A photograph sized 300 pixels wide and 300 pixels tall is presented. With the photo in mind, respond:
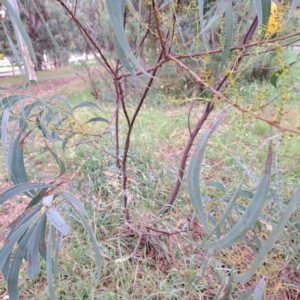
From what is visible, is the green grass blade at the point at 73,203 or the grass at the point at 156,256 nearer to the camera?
the green grass blade at the point at 73,203

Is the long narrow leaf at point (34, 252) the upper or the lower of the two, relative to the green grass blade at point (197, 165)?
lower

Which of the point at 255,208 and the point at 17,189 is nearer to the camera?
the point at 255,208

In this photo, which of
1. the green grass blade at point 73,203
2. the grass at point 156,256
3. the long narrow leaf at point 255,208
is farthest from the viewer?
the grass at point 156,256

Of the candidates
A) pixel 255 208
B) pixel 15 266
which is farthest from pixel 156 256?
pixel 255 208

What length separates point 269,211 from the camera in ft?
3.25

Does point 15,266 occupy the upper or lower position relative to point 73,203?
lower

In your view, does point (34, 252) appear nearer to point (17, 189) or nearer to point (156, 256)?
point (17, 189)

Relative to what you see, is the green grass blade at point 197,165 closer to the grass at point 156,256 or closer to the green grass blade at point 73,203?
the green grass blade at point 73,203

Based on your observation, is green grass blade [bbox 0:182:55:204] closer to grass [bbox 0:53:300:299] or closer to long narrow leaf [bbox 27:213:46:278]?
long narrow leaf [bbox 27:213:46:278]

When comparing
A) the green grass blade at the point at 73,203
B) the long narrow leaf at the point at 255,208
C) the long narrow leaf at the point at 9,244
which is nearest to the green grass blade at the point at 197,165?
the long narrow leaf at the point at 255,208

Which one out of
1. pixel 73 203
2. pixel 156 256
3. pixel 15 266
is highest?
pixel 73 203

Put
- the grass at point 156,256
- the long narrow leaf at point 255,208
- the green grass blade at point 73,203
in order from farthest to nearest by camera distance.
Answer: the grass at point 156,256 < the green grass blade at point 73,203 < the long narrow leaf at point 255,208

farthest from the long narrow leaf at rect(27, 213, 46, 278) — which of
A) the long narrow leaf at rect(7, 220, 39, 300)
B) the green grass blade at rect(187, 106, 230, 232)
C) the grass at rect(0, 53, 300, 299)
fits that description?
the grass at rect(0, 53, 300, 299)

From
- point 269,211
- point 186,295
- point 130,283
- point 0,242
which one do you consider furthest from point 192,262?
point 0,242
